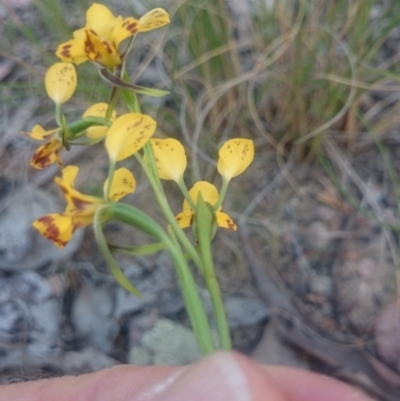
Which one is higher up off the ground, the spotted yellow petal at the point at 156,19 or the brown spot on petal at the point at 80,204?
the spotted yellow petal at the point at 156,19

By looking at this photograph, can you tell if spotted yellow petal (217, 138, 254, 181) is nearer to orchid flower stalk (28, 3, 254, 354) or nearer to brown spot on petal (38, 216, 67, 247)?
orchid flower stalk (28, 3, 254, 354)

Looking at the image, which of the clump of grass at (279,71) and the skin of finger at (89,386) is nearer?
the skin of finger at (89,386)

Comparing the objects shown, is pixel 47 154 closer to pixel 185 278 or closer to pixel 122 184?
pixel 122 184

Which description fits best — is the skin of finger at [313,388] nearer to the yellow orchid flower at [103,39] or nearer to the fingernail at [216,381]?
the fingernail at [216,381]

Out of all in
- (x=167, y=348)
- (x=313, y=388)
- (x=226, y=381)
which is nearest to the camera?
(x=226, y=381)

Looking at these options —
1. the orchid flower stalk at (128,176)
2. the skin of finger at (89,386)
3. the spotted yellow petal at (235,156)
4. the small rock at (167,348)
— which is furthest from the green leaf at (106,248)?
the small rock at (167,348)

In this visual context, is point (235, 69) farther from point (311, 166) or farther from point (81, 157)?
point (81, 157)

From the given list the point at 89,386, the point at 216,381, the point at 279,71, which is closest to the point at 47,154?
the point at 216,381
